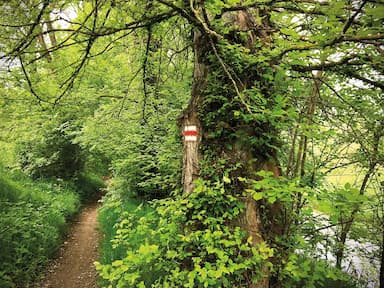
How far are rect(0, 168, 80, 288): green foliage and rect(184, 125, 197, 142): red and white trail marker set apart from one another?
3.24m

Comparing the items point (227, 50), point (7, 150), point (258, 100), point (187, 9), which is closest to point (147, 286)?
point (258, 100)

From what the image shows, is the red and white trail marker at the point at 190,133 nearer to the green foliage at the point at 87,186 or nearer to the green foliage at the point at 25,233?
the green foliage at the point at 25,233

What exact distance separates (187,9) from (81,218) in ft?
22.7

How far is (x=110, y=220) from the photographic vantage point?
650 centimetres

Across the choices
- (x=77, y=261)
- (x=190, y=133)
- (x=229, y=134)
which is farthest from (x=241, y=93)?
(x=77, y=261)

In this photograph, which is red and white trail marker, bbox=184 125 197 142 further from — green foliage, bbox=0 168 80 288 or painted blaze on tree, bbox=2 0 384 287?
green foliage, bbox=0 168 80 288

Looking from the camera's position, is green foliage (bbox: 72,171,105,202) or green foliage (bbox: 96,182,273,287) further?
green foliage (bbox: 72,171,105,202)

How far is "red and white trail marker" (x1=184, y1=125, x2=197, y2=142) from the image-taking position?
3.05 meters

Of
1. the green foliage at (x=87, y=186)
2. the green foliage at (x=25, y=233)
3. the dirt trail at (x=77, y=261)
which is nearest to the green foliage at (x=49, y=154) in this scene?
the green foliage at (x=87, y=186)

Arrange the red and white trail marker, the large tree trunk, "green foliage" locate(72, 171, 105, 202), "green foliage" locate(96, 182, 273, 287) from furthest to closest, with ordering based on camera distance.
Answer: "green foliage" locate(72, 171, 105, 202), the red and white trail marker, the large tree trunk, "green foliage" locate(96, 182, 273, 287)

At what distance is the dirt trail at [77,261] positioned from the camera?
458 cm

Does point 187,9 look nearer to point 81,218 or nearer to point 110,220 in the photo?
point 110,220

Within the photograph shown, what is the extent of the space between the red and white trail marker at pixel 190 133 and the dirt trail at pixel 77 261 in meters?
3.15

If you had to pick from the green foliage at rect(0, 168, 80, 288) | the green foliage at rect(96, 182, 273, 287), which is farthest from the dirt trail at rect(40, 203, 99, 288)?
the green foliage at rect(96, 182, 273, 287)
